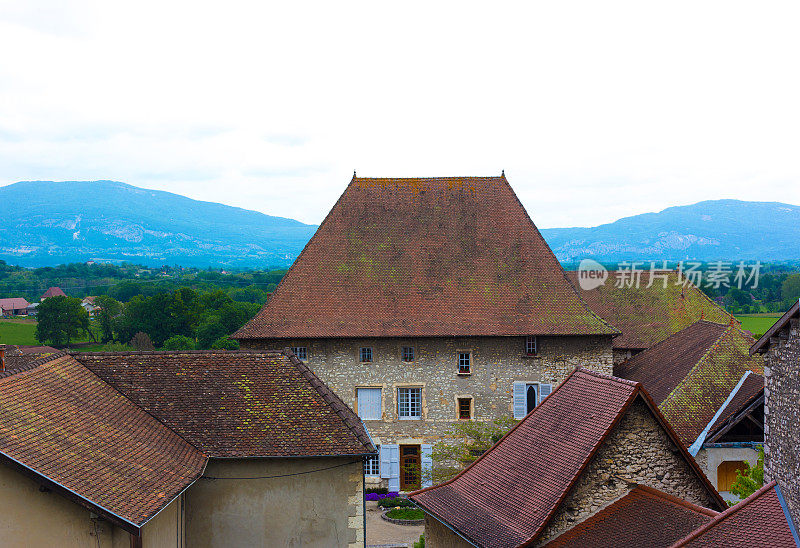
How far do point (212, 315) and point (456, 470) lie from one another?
53.8 metres

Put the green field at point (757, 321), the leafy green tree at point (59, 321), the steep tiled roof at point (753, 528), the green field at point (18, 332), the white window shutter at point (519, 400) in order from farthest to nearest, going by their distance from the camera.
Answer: the green field at point (18, 332)
the leafy green tree at point (59, 321)
the green field at point (757, 321)
the white window shutter at point (519, 400)
the steep tiled roof at point (753, 528)

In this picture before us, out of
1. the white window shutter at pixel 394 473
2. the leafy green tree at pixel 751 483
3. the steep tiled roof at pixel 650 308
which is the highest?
the steep tiled roof at pixel 650 308

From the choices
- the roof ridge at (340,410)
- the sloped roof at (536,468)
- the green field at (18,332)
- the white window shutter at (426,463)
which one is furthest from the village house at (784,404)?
the green field at (18,332)

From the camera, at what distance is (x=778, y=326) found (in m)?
13.1

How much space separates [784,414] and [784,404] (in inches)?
6.3

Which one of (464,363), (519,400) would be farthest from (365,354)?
(519,400)

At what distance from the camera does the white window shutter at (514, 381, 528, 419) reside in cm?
3062

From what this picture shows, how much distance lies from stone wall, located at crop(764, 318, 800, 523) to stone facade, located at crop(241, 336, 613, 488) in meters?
16.7

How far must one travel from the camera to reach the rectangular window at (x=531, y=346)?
101 ft

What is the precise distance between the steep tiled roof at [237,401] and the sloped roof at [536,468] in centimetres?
218

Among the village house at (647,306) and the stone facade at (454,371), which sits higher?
the village house at (647,306)

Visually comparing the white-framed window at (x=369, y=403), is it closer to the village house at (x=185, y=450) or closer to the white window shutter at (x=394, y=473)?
the white window shutter at (x=394, y=473)

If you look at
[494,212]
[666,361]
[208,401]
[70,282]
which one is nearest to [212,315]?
[494,212]

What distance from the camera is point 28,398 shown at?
1302 cm
